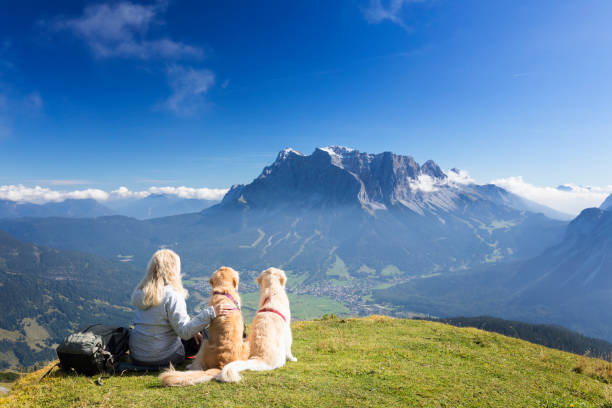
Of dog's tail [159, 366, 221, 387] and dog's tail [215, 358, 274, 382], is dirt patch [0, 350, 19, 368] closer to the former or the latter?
dog's tail [159, 366, 221, 387]

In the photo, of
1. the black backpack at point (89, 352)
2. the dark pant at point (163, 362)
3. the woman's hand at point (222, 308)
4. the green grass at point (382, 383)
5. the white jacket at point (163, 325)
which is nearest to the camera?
the green grass at point (382, 383)

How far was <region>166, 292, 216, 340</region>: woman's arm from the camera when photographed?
764 cm

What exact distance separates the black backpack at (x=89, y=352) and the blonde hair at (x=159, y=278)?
1628 millimetres

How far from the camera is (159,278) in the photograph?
7785 mm

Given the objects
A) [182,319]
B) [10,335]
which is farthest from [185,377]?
[10,335]

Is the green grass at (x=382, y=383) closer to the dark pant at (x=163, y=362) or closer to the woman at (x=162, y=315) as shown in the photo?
the dark pant at (x=163, y=362)

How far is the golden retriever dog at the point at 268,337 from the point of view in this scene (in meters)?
7.39

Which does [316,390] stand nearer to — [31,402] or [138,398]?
[138,398]

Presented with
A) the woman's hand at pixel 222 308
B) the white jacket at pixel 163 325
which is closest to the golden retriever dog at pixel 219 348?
the woman's hand at pixel 222 308

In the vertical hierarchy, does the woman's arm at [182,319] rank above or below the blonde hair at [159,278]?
below

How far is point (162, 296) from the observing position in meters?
7.64

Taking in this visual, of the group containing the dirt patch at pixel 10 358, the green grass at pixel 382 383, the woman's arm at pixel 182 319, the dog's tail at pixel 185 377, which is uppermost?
the woman's arm at pixel 182 319

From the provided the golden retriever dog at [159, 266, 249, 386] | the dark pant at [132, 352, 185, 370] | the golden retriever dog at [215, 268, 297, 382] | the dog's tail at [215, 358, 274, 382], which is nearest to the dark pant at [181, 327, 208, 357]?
the dark pant at [132, 352, 185, 370]

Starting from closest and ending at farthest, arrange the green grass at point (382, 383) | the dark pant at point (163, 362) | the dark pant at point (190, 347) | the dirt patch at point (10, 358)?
the green grass at point (382, 383) < the dark pant at point (163, 362) < the dark pant at point (190, 347) < the dirt patch at point (10, 358)
